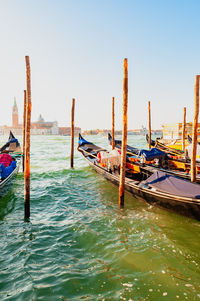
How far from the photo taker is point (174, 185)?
5.57 meters

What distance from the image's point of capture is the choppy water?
300 centimetres

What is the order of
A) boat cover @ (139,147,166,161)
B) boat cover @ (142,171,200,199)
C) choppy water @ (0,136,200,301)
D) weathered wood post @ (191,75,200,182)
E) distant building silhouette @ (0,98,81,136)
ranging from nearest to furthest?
choppy water @ (0,136,200,301) → boat cover @ (142,171,200,199) → weathered wood post @ (191,75,200,182) → boat cover @ (139,147,166,161) → distant building silhouette @ (0,98,81,136)

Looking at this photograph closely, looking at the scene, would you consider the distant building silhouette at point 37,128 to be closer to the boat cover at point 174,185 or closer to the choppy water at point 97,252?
the choppy water at point 97,252

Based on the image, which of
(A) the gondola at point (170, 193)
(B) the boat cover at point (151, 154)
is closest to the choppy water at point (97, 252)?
(A) the gondola at point (170, 193)

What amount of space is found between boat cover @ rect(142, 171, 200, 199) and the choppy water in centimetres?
70

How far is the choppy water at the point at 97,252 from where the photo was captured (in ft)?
9.84

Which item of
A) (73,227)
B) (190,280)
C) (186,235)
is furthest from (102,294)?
(186,235)

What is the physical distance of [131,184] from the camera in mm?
6707

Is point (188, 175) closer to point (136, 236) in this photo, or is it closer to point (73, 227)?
point (136, 236)

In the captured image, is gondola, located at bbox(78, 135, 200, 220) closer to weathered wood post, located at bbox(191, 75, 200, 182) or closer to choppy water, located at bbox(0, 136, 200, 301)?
choppy water, located at bbox(0, 136, 200, 301)

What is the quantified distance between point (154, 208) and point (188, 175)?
9.52 feet

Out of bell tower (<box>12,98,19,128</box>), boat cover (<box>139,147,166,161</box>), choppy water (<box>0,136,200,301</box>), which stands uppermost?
bell tower (<box>12,98,19,128</box>)

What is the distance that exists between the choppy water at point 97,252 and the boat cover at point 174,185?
0.70 m

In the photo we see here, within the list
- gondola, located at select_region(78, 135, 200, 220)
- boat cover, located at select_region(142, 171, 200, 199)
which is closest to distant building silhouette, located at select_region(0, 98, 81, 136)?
gondola, located at select_region(78, 135, 200, 220)
